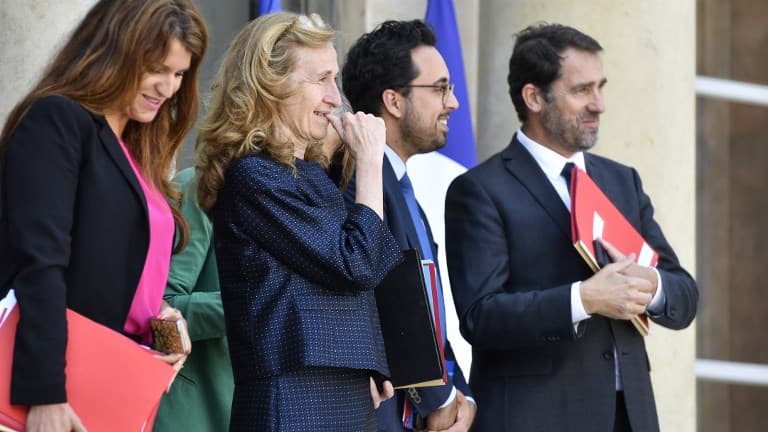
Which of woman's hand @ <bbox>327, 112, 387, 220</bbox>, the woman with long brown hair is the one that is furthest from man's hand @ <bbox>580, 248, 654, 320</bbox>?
the woman with long brown hair

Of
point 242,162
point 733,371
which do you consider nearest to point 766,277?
point 733,371

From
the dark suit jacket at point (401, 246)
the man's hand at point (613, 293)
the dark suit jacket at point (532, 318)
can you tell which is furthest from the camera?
the dark suit jacket at point (532, 318)

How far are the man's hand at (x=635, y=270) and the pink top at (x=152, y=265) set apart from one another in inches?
56.9

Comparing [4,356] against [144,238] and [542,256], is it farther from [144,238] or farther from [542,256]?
[542,256]

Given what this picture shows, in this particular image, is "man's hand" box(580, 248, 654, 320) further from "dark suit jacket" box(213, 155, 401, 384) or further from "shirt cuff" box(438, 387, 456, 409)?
"dark suit jacket" box(213, 155, 401, 384)

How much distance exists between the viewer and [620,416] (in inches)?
181

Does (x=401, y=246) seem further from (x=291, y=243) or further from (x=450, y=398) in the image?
(x=291, y=243)

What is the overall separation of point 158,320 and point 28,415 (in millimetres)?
444

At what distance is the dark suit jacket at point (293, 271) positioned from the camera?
3.53 metres

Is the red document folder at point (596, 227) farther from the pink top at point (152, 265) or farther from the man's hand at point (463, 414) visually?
the pink top at point (152, 265)

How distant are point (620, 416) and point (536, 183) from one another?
0.78 metres

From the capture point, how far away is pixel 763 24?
8391 millimetres

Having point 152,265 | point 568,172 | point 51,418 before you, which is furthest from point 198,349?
point 568,172

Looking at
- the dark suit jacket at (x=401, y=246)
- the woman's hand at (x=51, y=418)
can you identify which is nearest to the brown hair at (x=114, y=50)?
the woman's hand at (x=51, y=418)
